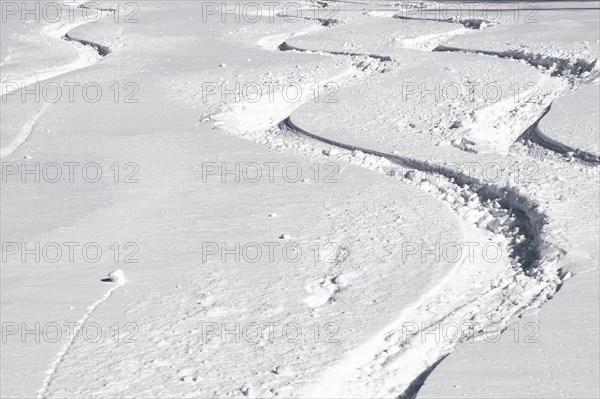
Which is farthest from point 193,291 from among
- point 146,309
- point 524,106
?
point 524,106

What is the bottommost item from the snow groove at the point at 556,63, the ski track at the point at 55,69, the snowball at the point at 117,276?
the ski track at the point at 55,69

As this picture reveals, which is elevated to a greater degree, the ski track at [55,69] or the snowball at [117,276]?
the snowball at [117,276]

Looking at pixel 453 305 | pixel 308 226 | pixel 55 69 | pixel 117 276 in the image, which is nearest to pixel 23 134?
pixel 55 69

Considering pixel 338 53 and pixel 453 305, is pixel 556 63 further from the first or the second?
pixel 453 305

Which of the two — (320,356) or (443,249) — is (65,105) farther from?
(320,356)

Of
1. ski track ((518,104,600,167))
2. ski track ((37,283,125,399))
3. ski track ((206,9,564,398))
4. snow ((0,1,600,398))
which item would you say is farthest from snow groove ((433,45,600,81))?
ski track ((37,283,125,399))

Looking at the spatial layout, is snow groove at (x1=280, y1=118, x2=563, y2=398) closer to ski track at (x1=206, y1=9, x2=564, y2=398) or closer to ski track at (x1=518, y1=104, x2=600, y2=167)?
ski track at (x1=206, y1=9, x2=564, y2=398)

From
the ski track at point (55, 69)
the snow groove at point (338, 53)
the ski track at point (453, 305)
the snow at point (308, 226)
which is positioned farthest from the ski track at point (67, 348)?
the snow groove at point (338, 53)

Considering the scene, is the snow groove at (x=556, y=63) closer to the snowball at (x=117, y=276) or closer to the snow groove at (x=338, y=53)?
the snow groove at (x=338, y=53)
